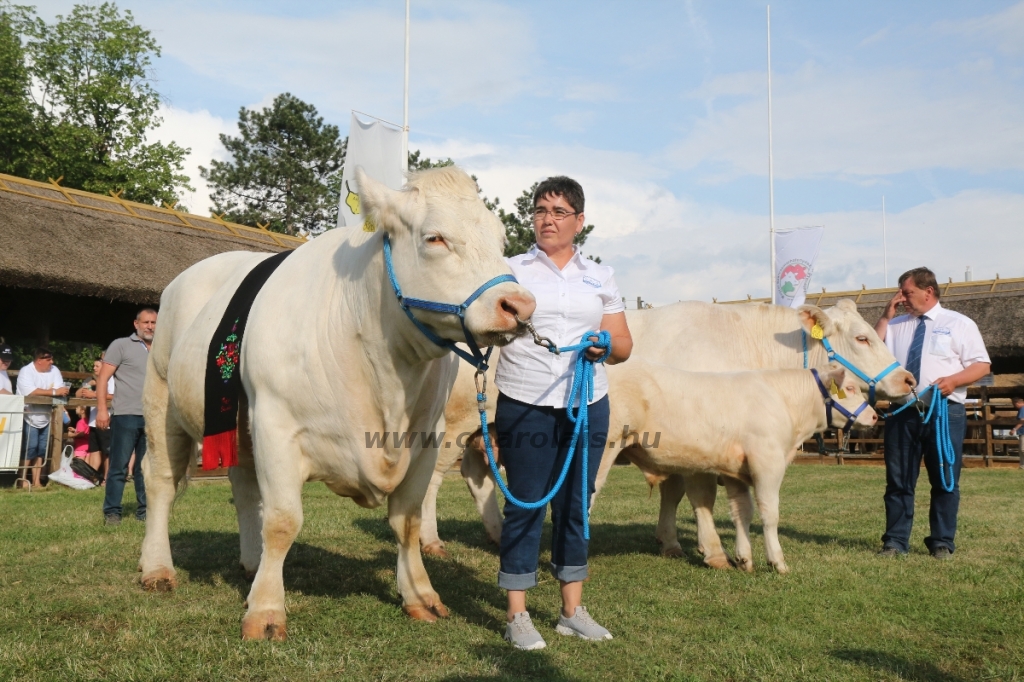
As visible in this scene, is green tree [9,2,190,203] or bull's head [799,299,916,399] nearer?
bull's head [799,299,916,399]

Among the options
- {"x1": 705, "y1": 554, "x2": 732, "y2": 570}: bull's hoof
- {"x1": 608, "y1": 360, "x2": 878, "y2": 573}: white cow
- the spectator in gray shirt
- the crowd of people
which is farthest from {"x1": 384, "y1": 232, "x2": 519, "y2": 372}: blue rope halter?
the spectator in gray shirt

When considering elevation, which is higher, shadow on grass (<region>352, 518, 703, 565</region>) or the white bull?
the white bull

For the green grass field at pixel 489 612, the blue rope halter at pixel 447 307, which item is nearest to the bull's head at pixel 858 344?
the green grass field at pixel 489 612

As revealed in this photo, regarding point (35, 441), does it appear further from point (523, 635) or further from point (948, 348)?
point (948, 348)

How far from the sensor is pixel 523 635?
421cm

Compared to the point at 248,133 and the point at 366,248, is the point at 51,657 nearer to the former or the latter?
the point at 366,248

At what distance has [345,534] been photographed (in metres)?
7.95

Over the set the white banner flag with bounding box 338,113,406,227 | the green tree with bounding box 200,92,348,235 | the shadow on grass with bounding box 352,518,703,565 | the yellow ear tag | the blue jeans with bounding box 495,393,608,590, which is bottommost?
the shadow on grass with bounding box 352,518,703,565

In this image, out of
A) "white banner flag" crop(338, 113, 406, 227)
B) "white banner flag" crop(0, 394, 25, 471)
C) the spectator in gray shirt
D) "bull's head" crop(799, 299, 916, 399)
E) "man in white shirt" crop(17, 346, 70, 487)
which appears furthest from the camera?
"white banner flag" crop(338, 113, 406, 227)

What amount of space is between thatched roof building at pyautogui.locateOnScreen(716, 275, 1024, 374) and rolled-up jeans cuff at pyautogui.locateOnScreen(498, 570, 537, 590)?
21.8 meters

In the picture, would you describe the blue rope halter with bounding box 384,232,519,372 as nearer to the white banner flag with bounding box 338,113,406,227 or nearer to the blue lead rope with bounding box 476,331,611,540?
the blue lead rope with bounding box 476,331,611,540

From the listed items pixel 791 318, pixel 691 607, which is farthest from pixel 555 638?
pixel 791 318

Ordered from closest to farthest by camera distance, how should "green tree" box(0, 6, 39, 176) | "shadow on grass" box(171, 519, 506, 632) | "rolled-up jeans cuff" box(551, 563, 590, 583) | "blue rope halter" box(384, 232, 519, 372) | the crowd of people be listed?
"blue rope halter" box(384, 232, 519, 372)
"rolled-up jeans cuff" box(551, 563, 590, 583)
"shadow on grass" box(171, 519, 506, 632)
the crowd of people
"green tree" box(0, 6, 39, 176)

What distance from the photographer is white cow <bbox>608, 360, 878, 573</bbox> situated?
266 inches
